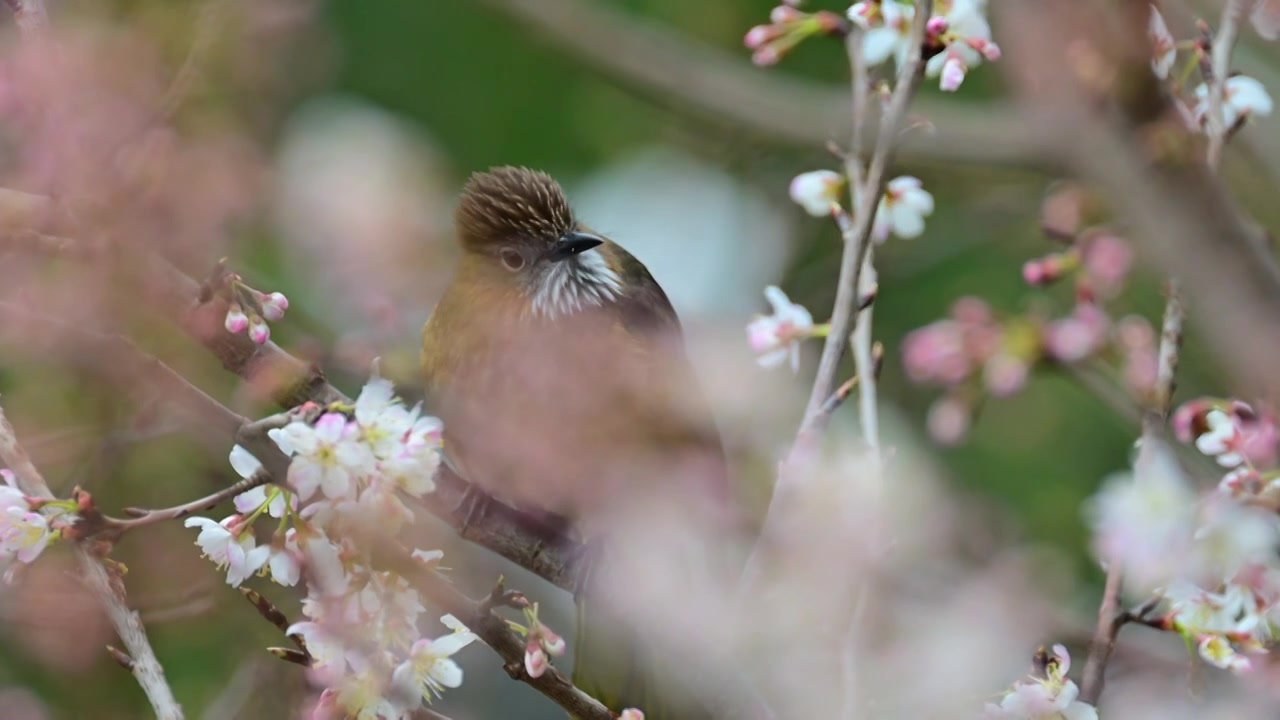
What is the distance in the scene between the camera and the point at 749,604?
85.3 inches

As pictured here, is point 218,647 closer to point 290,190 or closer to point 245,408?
point 245,408

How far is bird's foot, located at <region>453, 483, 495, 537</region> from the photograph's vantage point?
7.93ft

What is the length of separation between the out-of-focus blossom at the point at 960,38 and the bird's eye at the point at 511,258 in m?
1.33

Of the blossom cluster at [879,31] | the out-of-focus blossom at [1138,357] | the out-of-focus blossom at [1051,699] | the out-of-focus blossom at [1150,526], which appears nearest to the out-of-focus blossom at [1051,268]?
the out-of-focus blossom at [1138,357]

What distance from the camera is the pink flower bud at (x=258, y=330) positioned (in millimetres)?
1964

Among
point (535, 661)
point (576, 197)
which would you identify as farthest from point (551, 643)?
point (576, 197)

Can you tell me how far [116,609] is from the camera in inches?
74.5

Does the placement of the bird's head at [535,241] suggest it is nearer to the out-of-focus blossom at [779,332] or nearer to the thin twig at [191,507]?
the out-of-focus blossom at [779,332]

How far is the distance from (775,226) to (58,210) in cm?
432

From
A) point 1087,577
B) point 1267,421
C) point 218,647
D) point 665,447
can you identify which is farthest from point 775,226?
point 1267,421

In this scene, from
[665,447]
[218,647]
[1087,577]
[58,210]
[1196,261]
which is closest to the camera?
[1196,261]

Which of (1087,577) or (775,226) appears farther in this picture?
(775,226)

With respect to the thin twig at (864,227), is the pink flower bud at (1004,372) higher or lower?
lower

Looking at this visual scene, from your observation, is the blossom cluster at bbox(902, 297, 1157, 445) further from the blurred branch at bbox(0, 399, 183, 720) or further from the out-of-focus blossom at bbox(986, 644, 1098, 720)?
the blurred branch at bbox(0, 399, 183, 720)
